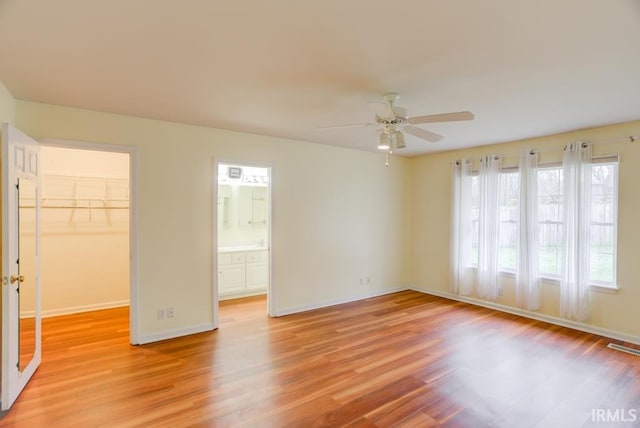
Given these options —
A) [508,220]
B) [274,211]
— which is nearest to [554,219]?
[508,220]

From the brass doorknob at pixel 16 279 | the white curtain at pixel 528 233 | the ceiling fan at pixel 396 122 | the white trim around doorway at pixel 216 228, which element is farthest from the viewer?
the white curtain at pixel 528 233

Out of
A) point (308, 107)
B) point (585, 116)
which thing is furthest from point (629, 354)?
point (308, 107)

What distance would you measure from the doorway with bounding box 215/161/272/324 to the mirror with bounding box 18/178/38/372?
2.66m

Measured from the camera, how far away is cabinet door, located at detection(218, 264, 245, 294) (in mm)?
5535

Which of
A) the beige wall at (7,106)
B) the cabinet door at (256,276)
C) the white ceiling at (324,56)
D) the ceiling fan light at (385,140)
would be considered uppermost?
the white ceiling at (324,56)

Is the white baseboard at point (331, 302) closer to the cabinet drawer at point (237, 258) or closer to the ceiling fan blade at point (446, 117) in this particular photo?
the cabinet drawer at point (237, 258)

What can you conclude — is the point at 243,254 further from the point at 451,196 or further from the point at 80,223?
the point at 451,196

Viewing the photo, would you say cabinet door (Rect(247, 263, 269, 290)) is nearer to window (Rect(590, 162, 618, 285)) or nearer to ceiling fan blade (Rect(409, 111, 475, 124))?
ceiling fan blade (Rect(409, 111, 475, 124))

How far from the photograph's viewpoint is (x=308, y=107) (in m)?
3.32

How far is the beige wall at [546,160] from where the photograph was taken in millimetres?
3818

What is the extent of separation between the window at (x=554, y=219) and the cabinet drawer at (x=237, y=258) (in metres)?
3.85

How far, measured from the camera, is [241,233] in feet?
20.4

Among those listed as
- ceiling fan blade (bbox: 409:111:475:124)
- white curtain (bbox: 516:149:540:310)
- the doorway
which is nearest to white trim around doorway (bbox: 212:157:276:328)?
the doorway

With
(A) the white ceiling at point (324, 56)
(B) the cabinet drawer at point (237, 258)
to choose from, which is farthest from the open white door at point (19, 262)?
(B) the cabinet drawer at point (237, 258)
